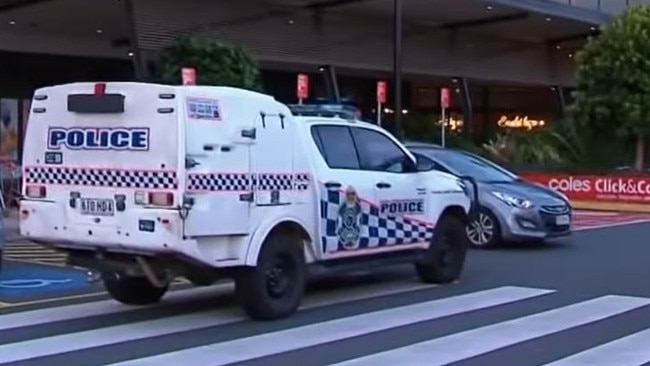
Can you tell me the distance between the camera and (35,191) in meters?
11.7

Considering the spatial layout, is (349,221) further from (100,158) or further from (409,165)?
(100,158)

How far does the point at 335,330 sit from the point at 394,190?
9.17 feet

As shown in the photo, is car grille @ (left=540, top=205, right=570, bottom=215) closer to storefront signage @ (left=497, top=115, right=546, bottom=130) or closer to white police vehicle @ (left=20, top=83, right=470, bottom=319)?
white police vehicle @ (left=20, top=83, right=470, bottom=319)

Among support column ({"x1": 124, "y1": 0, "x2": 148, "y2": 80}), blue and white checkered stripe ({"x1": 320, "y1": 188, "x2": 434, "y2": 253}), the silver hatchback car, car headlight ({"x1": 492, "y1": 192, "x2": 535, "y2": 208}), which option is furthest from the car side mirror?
support column ({"x1": 124, "y1": 0, "x2": 148, "y2": 80})

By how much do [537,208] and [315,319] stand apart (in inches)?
323

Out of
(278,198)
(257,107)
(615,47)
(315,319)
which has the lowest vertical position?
(315,319)

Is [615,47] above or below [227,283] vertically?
above

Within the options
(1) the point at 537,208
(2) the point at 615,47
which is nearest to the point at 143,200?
(1) the point at 537,208

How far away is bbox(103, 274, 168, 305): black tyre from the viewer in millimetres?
12383

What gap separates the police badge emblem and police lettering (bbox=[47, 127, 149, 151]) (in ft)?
7.98

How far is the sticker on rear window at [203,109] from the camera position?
10928 mm

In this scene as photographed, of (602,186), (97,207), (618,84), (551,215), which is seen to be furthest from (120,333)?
(618,84)

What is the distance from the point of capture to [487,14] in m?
43.5

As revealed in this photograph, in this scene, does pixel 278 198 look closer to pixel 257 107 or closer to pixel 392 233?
pixel 257 107
